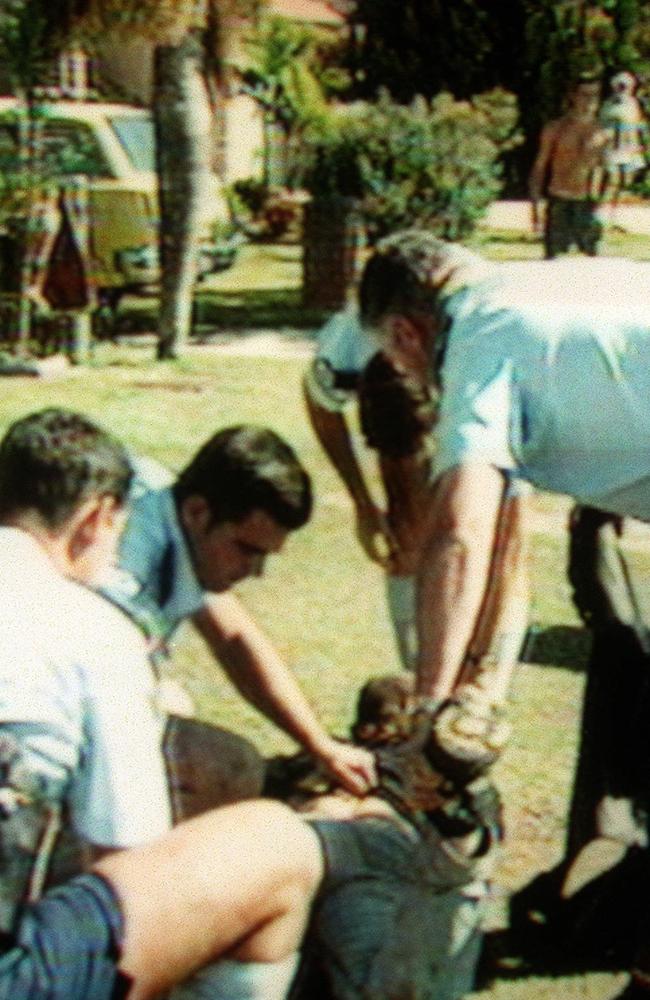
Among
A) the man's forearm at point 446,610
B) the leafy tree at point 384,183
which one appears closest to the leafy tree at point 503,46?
the leafy tree at point 384,183

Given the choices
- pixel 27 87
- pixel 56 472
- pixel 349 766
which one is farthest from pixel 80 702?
pixel 27 87

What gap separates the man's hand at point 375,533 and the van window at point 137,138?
10634 mm

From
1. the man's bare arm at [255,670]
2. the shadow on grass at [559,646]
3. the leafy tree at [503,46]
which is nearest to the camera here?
the man's bare arm at [255,670]

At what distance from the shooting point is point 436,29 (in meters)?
23.5

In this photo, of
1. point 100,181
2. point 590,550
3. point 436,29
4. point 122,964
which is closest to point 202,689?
point 590,550

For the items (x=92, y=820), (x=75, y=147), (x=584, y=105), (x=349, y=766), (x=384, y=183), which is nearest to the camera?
(x=92, y=820)

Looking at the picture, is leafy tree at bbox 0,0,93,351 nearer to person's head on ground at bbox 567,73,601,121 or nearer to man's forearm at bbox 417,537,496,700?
person's head on ground at bbox 567,73,601,121

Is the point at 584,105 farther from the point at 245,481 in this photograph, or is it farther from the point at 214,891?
the point at 214,891

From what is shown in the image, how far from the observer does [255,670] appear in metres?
4.11

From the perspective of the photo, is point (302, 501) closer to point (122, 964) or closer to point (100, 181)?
point (122, 964)

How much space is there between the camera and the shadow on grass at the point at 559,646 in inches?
249

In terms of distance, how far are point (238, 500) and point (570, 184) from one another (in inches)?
466

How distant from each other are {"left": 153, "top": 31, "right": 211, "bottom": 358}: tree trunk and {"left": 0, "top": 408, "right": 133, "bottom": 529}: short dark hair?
336 inches

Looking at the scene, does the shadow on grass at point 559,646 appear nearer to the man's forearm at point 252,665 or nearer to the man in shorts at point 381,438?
the man in shorts at point 381,438
